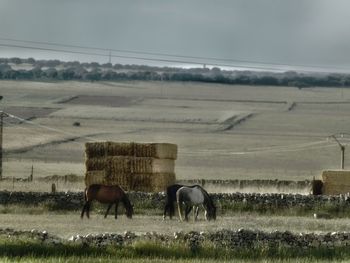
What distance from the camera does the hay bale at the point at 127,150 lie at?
38531mm

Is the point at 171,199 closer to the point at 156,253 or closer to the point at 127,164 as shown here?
the point at 127,164

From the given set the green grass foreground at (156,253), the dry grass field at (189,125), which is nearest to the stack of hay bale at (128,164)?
the dry grass field at (189,125)

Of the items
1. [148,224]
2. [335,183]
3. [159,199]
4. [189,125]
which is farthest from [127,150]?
[189,125]

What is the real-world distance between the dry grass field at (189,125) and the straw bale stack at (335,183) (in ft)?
43.9

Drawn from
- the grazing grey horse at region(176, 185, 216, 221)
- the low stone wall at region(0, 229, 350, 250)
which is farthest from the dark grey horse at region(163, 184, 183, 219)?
the low stone wall at region(0, 229, 350, 250)

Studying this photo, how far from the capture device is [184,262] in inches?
806

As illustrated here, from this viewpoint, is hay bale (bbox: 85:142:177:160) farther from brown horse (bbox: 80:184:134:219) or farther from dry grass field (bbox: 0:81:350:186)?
dry grass field (bbox: 0:81:350:186)

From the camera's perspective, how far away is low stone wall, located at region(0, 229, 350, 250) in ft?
74.2

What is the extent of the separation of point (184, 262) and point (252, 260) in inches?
73.8

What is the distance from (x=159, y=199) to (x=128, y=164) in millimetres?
2370

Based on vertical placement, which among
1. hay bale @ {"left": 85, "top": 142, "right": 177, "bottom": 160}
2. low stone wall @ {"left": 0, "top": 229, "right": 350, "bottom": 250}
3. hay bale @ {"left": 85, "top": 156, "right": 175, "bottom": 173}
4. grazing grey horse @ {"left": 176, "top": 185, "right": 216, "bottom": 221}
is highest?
hay bale @ {"left": 85, "top": 142, "right": 177, "bottom": 160}

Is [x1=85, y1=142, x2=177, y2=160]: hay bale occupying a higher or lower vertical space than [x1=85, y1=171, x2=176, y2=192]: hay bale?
higher

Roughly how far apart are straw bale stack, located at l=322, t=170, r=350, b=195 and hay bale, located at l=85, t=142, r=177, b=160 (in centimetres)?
597

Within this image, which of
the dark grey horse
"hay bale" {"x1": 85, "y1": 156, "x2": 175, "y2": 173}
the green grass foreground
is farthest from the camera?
"hay bale" {"x1": 85, "y1": 156, "x2": 175, "y2": 173}
